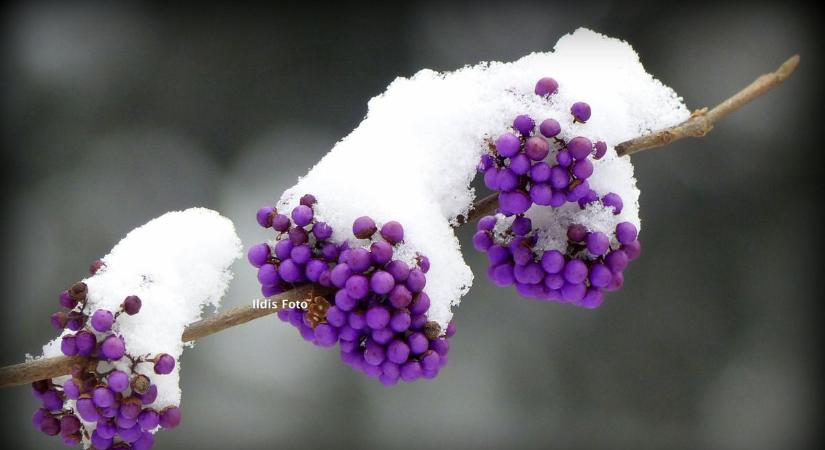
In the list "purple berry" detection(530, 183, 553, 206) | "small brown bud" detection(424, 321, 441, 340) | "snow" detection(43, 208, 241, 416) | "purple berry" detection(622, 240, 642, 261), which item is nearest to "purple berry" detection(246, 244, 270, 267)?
"snow" detection(43, 208, 241, 416)

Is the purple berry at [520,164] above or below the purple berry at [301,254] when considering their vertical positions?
above

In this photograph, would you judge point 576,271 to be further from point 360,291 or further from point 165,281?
point 165,281

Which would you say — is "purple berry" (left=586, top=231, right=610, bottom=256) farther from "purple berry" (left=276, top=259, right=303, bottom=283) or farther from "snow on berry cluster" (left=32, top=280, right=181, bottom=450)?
"snow on berry cluster" (left=32, top=280, right=181, bottom=450)

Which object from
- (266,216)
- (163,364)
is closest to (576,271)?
(266,216)

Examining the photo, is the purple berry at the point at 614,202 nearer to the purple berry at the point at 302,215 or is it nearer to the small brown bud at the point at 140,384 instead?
the purple berry at the point at 302,215

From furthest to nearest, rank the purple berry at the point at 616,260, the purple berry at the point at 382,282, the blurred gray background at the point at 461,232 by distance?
the blurred gray background at the point at 461,232 → the purple berry at the point at 616,260 → the purple berry at the point at 382,282

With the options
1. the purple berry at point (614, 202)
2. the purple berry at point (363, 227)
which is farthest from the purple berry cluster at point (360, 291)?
the purple berry at point (614, 202)
